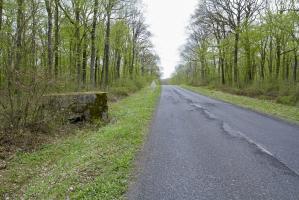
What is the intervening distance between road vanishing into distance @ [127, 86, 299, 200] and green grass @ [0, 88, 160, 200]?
1.35ft

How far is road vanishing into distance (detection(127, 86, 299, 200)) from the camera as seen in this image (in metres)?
4.86

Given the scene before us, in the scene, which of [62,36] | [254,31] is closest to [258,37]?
[254,31]

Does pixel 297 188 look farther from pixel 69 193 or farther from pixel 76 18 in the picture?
pixel 76 18

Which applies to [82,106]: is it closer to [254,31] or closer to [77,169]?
[77,169]

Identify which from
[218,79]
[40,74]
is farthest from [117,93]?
[218,79]

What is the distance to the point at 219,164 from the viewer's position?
21.0 feet

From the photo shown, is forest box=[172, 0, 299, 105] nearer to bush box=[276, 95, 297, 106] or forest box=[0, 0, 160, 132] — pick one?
bush box=[276, 95, 297, 106]

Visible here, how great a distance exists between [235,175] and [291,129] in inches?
251

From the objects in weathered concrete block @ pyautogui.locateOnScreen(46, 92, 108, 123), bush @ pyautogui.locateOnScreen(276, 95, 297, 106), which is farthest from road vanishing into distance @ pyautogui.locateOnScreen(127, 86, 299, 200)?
bush @ pyautogui.locateOnScreen(276, 95, 297, 106)

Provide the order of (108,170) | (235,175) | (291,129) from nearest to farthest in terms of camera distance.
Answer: (235,175) < (108,170) < (291,129)

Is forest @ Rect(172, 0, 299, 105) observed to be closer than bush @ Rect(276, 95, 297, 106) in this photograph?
No

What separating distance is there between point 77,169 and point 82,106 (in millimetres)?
6207

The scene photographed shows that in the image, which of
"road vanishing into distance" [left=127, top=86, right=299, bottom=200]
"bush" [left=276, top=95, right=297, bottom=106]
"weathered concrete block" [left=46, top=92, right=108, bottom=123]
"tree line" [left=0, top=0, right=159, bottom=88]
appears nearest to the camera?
"road vanishing into distance" [left=127, top=86, right=299, bottom=200]

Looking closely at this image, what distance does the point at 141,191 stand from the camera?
493 centimetres
